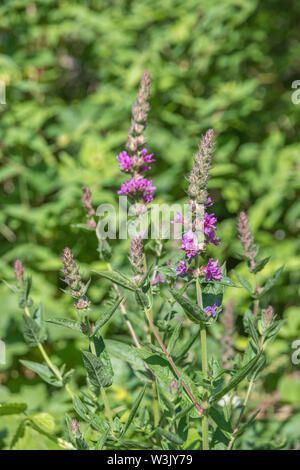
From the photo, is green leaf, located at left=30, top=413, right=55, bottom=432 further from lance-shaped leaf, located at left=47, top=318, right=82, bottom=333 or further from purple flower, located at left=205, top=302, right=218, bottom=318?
purple flower, located at left=205, top=302, right=218, bottom=318

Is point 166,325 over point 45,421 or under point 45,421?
over

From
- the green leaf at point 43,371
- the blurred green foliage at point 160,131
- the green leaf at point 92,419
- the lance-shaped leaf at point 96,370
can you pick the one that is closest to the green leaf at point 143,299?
the lance-shaped leaf at point 96,370

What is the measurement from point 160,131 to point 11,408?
4.32 ft

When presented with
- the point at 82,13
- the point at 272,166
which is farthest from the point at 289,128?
the point at 82,13

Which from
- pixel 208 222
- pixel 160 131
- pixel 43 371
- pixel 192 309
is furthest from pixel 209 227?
pixel 160 131

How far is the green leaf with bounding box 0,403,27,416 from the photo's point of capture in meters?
1.11

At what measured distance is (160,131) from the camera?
2.12 meters

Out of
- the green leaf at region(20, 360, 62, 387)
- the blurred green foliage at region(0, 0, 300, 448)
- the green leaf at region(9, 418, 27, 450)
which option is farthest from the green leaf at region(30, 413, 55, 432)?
the blurred green foliage at region(0, 0, 300, 448)

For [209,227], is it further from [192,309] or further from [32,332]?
[32,332]

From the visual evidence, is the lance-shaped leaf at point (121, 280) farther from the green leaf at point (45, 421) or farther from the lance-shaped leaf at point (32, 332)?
the green leaf at point (45, 421)

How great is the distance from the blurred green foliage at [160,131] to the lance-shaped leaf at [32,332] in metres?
0.76

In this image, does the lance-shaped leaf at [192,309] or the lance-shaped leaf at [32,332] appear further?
the lance-shaped leaf at [32,332]

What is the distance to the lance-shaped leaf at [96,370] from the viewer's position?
31.0 inches
